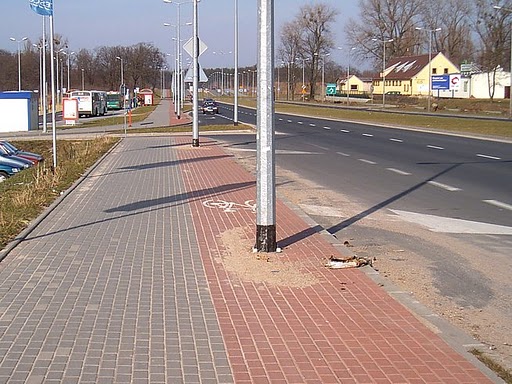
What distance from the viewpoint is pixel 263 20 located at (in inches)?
358

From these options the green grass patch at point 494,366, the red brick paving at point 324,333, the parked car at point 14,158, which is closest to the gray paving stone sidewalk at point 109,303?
the red brick paving at point 324,333

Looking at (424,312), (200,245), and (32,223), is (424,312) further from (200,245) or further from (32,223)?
(32,223)

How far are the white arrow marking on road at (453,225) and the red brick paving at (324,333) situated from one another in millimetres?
2944

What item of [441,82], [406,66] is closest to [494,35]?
[441,82]

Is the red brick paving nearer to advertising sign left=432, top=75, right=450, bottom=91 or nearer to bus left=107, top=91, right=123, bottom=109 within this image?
bus left=107, top=91, right=123, bottom=109

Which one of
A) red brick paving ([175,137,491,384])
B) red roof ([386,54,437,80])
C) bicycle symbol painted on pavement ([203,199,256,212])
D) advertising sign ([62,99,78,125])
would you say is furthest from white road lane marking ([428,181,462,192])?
red roof ([386,54,437,80])

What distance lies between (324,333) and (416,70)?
105643mm

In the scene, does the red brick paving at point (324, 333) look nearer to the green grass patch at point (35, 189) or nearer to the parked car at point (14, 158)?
the green grass patch at point (35, 189)

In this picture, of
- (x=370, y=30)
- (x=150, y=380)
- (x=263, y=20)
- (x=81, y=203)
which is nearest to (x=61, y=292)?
(x=150, y=380)

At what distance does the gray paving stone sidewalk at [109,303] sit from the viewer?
17.5ft

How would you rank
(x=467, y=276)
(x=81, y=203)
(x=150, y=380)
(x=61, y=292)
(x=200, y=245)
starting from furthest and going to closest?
(x=81, y=203)
(x=200, y=245)
(x=467, y=276)
(x=61, y=292)
(x=150, y=380)

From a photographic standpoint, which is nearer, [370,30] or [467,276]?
Answer: [467,276]

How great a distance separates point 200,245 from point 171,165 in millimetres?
11540

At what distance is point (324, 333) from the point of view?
613cm
